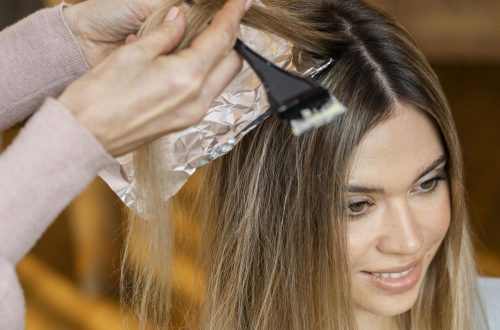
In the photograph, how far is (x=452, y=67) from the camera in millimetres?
3635

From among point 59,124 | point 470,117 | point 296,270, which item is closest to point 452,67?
point 470,117

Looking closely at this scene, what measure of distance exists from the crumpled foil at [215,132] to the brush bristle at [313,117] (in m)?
0.30

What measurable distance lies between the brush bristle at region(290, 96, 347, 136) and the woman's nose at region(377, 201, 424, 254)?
1.49ft

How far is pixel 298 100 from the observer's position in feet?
2.95

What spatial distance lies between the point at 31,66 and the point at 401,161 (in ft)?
1.90

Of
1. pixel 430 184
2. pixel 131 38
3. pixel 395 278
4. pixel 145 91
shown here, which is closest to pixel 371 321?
pixel 395 278

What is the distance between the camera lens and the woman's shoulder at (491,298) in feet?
5.64

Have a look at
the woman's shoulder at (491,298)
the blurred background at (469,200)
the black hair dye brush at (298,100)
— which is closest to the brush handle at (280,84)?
the black hair dye brush at (298,100)

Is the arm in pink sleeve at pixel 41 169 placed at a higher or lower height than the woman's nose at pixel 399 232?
higher

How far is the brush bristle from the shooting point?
2.94ft

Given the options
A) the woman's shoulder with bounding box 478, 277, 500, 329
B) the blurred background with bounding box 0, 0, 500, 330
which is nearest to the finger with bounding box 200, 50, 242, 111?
the woman's shoulder with bounding box 478, 277, 500, 329

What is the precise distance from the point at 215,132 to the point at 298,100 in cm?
35

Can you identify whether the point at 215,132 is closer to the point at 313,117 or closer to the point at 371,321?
the point at 313,117

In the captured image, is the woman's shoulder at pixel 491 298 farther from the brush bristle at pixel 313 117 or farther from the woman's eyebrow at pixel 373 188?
the brush bristle at pixel 313 117
